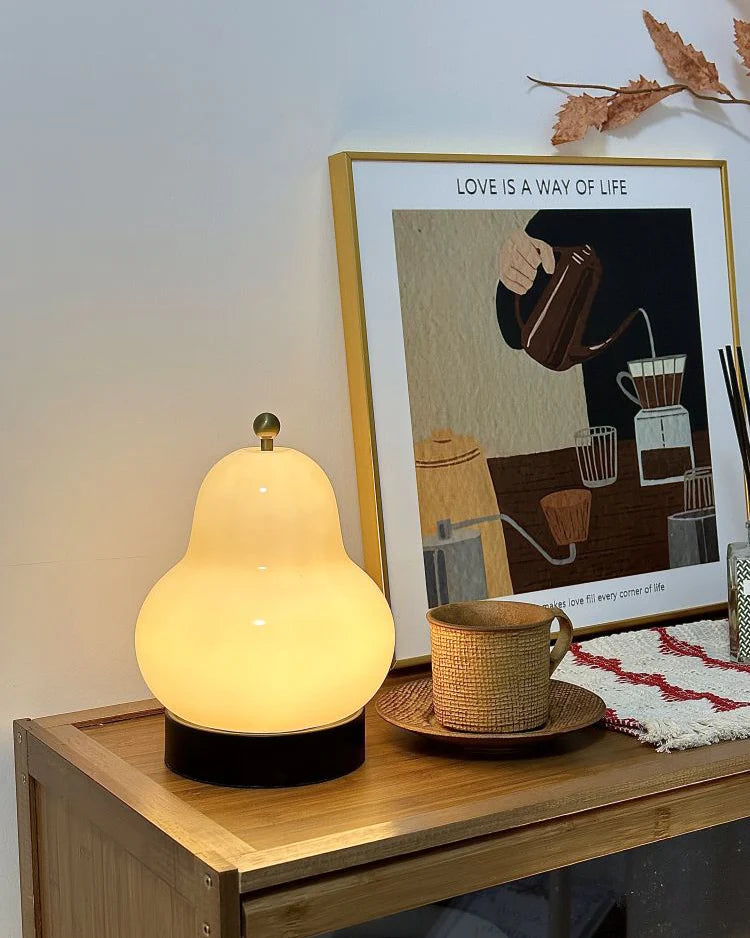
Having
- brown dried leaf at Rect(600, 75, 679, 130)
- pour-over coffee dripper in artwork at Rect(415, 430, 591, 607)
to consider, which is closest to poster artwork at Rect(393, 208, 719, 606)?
pour-over coffee dripper in artwork at Rect(415, 430, 591, 607)

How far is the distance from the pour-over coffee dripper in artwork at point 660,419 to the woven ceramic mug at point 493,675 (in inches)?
16.7

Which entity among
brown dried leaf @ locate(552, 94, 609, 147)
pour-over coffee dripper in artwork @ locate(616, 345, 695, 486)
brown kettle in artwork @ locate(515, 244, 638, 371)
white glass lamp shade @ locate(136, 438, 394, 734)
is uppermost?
brown dried leaf @ locate(552, 94, 609, 147)

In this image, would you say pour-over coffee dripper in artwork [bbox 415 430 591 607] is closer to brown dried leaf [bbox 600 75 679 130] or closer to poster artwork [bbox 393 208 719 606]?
poster artwork [bbox 393 208 719 606]

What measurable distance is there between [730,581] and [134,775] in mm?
611

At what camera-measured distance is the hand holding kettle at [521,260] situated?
3.80 ft

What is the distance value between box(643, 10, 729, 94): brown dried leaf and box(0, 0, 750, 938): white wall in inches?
10.1

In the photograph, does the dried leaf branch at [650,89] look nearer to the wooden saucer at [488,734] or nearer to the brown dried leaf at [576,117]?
the brown dried leaf at [576,117]

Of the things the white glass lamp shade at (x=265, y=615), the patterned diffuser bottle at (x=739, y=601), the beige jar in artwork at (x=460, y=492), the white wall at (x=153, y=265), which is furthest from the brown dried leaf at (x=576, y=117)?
the white glass lamp shade at (x=265, y=615)

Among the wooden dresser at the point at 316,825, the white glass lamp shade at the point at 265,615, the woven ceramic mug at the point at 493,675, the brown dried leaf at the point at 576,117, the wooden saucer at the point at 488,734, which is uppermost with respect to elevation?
the brown dried leaf at the point at 576,117

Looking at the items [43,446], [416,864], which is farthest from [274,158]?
[416,864]

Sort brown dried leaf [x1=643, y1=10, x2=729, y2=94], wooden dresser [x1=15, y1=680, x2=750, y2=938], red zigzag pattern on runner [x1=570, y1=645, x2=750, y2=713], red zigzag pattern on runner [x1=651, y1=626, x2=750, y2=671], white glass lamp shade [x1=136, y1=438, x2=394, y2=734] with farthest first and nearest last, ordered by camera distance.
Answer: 1. brown dried leaf [x1=643, y1=10, x2=729, y2=94]
2. red zigzag pattern on runner [x1=651, y1=626, x2=750, y2=671]
3. red zigzag pattern on runner [x1=570, y1=645, x2=750, y2=713]
4. white glass lamp shade [x1=136, y1=438, x2=394, y2=734]
5. wooden dresser [x1=15, y1=680, x2=750, y2=938]

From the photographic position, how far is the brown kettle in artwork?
118cm

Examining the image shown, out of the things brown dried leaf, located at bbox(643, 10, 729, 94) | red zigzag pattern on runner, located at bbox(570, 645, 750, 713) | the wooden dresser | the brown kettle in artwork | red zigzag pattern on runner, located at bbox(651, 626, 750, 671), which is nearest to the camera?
the wooden dresser

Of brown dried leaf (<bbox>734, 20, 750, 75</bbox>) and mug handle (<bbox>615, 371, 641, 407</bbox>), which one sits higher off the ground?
brown dried leaf (<bbox>734, 20, 750, 75</bbox>)
